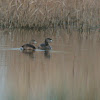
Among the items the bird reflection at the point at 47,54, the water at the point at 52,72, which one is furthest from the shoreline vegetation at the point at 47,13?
the bird reflection at the point at 47,54

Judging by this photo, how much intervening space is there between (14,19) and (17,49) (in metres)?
6.92

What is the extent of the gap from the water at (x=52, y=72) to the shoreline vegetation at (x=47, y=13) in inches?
195

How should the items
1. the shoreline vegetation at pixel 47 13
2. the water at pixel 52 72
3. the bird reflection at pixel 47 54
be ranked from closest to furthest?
the water at pixel 52 72, the bird reflection at pixel 47 54, the shoreline vegetation at pixel 47 13

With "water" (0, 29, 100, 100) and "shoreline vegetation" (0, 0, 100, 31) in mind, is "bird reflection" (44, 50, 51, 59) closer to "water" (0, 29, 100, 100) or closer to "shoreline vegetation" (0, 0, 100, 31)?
"water" (0, 29, 100, 100)

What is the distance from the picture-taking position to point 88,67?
11.2 m

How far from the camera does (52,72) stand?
10.4 meters

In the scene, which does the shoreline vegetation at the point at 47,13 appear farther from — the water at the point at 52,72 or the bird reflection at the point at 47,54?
the bird reflection at the point at 47,54

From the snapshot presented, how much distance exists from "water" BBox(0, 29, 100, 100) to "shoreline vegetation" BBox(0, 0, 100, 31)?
4946 mm

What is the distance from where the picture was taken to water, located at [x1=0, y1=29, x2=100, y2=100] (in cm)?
877

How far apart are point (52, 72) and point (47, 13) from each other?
33.6 feet

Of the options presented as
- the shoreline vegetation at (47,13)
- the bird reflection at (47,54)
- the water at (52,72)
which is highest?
the shoreline vegetation at (47,13)

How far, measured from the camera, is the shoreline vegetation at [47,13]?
20.5m

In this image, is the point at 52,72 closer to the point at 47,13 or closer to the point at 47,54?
the point at 47,54

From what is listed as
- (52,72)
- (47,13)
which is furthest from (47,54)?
(47,13)
